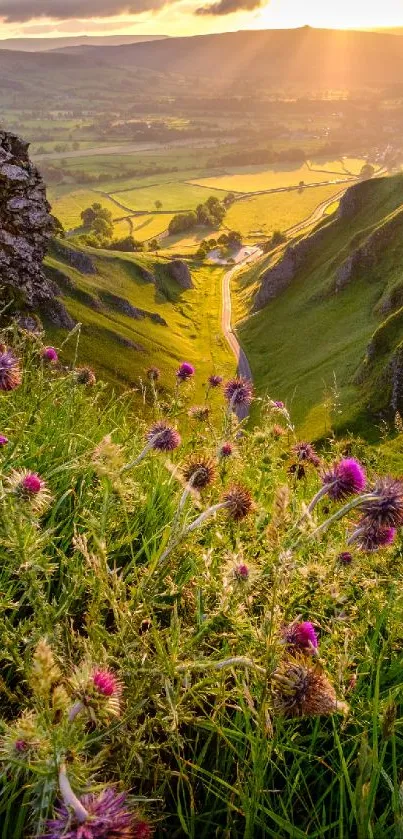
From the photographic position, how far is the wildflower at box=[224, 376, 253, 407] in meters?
7.96

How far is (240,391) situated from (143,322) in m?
126

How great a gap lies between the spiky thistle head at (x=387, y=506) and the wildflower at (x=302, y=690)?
1.37m

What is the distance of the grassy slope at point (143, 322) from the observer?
4252 inches

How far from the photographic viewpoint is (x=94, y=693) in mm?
2605

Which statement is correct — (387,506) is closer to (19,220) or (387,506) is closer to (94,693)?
(94,693)

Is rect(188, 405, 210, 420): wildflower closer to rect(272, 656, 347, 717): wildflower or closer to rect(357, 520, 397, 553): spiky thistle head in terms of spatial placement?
rect(357, 520, 397, 553): spiky thistle head

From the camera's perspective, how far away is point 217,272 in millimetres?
186625

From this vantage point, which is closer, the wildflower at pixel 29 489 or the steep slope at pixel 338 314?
the wildflower at pixel 29 489

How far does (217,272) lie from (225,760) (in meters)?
190

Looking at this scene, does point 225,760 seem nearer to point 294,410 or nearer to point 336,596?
point 336,596

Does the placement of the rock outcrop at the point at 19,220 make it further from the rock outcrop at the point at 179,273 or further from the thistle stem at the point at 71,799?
the rock outcrop at the point at 179,273

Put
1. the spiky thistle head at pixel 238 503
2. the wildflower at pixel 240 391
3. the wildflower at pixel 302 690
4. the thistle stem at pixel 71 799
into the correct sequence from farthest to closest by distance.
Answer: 1. the wildflower at pixel 240 391
2. the spiky thistle head at pixel 238 503
3. the wildflower at pixel 302 690
4. the thistle stem at pixel 71 799

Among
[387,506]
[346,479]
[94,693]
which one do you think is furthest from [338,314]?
[94,693]

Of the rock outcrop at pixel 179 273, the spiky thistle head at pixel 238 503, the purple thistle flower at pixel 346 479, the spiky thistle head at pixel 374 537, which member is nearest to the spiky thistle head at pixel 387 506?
the spiky thistle head at pixel 374 537
